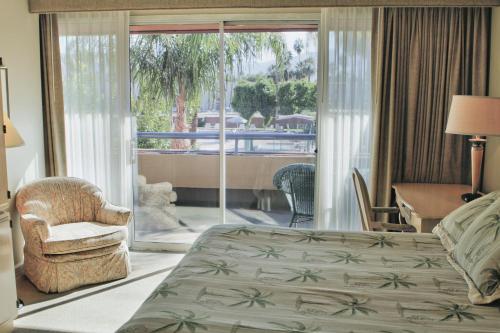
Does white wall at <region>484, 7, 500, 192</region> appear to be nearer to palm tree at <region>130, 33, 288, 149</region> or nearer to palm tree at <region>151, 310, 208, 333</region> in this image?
palm tree at <region>130, 33, 288, 149</region>

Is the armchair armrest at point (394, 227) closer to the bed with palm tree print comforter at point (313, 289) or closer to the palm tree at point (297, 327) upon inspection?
the bed with palm tree print comforter at point (313, 289)

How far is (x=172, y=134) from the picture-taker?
4844 millimetres

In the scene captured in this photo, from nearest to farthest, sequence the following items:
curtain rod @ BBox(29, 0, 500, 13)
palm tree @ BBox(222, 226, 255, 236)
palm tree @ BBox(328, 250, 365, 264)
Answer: palm tree @ BBox(328, 250, 365, 264) < palm tree @ BBox(222, 226, 255, 236) < curtain rod @ BBox(29, 0, 500, 13)

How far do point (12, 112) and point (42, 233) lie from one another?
114 cm

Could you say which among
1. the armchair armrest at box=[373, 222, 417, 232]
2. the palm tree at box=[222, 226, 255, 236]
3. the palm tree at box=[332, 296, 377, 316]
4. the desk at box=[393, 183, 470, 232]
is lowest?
the armchair armrest at box=[373, 222, 417, 232]

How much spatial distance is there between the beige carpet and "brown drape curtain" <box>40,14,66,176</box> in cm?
109

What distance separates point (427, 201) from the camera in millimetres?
3408

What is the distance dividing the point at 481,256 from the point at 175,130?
3.32m

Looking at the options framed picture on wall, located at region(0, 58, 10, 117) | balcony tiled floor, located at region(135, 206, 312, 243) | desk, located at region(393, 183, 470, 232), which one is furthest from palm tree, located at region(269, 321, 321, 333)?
framed picture on wall, located at region(0, 58, 10, 117)

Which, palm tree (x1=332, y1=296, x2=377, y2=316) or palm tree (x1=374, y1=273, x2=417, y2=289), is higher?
palm tree (x1=374, y1=273, x2=417, y2=289)

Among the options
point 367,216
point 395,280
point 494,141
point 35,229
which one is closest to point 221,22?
point 367,216

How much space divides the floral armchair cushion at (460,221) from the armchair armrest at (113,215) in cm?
257

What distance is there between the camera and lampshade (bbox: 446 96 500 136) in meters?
3.09

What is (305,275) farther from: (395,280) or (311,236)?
(311,236)
